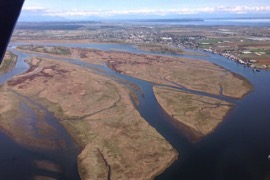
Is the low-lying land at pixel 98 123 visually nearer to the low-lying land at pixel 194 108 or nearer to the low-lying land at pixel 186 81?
the low-lying land at pixel 194 108

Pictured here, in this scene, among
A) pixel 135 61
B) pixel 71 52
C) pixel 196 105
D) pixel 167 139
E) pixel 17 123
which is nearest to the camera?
pixel 167 139

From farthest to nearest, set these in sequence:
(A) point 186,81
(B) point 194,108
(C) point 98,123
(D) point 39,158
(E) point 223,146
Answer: (A) point 186,81
(B) point 194,108
(C) point 98,123
(E) point 223,146
(D) point 39,158

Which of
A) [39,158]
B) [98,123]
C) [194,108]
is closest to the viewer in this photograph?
[39,158]

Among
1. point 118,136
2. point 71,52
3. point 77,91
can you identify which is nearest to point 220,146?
point 118,136

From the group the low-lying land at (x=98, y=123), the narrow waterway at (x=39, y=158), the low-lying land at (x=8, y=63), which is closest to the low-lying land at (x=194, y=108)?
the low-lying land at (x=98, y=123)

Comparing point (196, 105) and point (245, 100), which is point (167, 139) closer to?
point (196, 105)

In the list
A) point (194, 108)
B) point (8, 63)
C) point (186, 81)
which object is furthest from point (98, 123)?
point (8, 63)

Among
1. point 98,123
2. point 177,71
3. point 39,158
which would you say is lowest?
point 177,71

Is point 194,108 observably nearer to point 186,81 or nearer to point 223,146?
point 223,146
